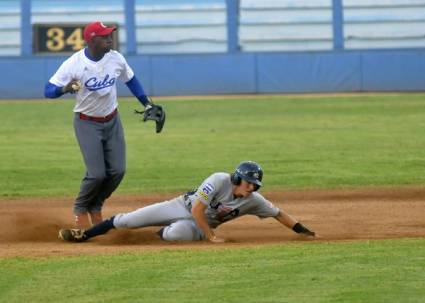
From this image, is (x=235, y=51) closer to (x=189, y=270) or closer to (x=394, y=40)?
(x=394, y=40)

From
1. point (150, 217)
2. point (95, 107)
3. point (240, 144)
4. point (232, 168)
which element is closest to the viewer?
point (150, 217)

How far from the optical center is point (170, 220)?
1030cm

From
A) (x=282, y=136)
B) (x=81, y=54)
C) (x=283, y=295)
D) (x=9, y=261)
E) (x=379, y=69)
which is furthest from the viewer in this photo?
(x=379, y=69)

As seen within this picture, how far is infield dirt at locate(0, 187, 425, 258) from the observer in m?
10.1

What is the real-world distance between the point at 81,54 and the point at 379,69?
21594mm

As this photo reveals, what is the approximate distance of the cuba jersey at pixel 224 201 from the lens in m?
9.92

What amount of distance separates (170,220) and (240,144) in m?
9.78

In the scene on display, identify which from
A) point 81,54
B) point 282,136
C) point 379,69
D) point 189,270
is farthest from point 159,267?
point 379,69

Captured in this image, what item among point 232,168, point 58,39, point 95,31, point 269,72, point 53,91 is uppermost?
point 58,39

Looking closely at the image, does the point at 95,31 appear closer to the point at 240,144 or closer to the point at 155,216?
the point at 155,216

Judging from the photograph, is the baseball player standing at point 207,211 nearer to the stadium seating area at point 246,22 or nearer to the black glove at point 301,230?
the black glove at point 301,230

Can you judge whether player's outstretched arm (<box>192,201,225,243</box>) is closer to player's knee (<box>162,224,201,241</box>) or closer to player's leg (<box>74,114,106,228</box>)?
player's knee (<box>162,224,201,241</box>)

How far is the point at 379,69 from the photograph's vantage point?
31359 millimetres

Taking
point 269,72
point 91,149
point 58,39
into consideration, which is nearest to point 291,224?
point 91,149
